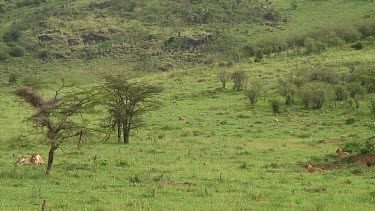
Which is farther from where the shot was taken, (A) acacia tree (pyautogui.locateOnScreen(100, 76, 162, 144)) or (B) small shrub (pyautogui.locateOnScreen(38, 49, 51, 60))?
(B) small shrub (pyautogui.locateOnScreen(38, 49, 51, 60))

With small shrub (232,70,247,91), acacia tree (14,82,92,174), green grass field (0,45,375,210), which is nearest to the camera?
green grass field (0,45,375,210)

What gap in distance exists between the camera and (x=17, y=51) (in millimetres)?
87938

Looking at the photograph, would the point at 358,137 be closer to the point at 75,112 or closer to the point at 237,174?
the point at 237,174

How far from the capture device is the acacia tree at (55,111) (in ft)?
57.5

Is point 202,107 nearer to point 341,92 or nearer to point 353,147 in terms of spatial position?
point 341,92

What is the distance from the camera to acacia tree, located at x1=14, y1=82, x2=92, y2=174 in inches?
690

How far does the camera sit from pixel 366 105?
133 feet

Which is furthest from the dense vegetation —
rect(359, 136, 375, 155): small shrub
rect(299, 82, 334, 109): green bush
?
rect(299, 82, 334, 109): green bush

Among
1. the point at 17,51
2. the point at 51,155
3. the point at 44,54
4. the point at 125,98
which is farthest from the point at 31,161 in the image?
the point at 17,51

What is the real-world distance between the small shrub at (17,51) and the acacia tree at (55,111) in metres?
74.6

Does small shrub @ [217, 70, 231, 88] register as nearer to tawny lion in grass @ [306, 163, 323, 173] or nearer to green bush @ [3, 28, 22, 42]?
tawny lion in grass @ [306, 163, 323, 173]

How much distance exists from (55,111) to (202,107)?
26.4 metres

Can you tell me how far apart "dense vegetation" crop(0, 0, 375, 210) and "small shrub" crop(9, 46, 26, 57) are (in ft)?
0.61

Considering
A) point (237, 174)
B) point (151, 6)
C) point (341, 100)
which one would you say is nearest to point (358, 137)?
point (237, 174)
